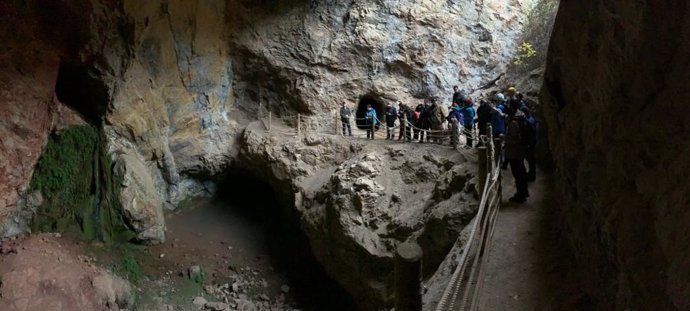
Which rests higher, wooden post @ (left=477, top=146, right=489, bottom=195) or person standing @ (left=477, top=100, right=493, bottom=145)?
person standing @ (left=477, top=100, right=493, bottom=145)

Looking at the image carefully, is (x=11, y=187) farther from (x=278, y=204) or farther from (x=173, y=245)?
(x=278, y=204)

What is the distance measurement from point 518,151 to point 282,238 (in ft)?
31.3

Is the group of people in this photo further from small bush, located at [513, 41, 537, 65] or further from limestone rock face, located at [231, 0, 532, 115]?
small bush, located at [513, 41, 537, 65]

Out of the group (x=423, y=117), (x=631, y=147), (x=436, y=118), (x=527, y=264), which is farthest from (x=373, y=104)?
(x=631, y=147)

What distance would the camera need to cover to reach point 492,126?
10953 millimetres

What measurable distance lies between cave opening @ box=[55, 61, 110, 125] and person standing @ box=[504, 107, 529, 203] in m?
11.1

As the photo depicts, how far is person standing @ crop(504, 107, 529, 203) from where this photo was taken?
9.11 metres

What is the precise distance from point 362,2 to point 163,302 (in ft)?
40.5

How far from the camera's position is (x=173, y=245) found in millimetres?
15180

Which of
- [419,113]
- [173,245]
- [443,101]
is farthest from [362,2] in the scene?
[173,245]

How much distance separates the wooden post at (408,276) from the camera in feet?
12.2

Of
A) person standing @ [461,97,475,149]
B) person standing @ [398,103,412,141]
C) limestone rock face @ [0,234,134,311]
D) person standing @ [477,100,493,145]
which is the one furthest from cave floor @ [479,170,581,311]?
limestone rock face @ [0,234,134,311]

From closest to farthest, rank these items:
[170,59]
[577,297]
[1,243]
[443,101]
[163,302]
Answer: [577,297]
[1,243]
[163,302]
[170,59]
[443,101]

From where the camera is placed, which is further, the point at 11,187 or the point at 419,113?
the point at 419,113
